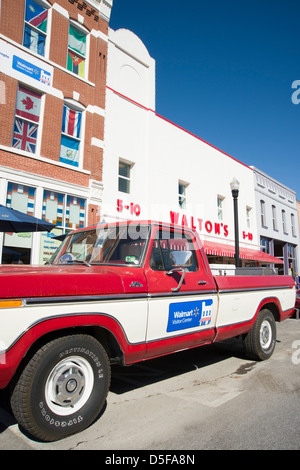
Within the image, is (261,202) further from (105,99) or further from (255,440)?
(255,440)

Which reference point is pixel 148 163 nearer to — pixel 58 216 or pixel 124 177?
pixel 124 177

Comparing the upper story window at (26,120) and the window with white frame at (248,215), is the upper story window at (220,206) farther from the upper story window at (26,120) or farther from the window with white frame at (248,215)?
the upper story window at (26,120)

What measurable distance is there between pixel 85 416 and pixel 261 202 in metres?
21.4

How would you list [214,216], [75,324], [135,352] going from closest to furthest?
[75,324], [135,352], [214,216]

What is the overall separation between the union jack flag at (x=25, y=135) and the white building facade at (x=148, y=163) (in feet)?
9.15

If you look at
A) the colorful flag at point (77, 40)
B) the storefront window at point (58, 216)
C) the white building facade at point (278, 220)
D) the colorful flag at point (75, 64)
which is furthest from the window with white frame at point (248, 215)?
the colorful flag at point (77, 40)

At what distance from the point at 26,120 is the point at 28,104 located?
0.57 m

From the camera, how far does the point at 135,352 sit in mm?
3143

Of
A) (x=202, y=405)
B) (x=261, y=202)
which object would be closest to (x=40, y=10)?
(x=202, y=405)

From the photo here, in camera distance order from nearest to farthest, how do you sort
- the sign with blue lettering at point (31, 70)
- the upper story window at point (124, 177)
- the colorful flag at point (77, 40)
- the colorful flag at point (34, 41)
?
the sign with blue lettering at point (31, 70)
the colorful flag at point (34, 41)
the colorful flag at point (77, 40)
the upper story window at point (124, 177)

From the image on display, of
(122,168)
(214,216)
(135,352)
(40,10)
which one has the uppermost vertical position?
(40,10)

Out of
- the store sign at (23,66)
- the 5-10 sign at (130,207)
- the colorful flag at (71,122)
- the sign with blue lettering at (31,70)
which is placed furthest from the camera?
the 5-10 sign at (130,207)

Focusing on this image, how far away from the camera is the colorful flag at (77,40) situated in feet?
38.7

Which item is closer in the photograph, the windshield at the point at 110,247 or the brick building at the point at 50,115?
the windshield at the point at 110,247
